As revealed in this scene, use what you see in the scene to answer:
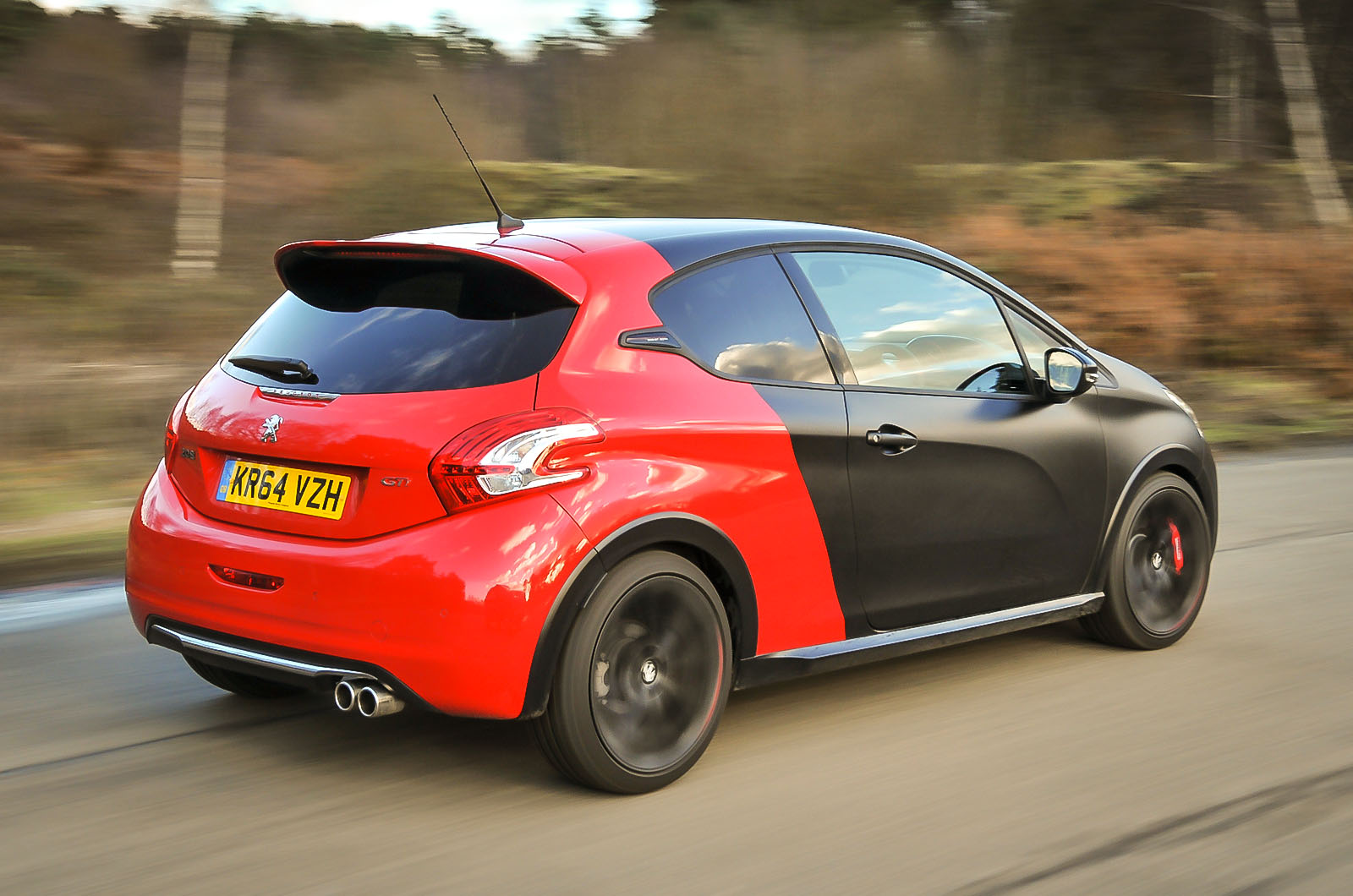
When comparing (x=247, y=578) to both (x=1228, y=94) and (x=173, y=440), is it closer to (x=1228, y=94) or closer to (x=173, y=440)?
(x=173, y=440)

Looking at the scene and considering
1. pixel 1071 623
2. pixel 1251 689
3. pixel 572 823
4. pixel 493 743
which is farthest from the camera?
pixel 1071 623

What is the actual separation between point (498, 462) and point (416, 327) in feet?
1.84

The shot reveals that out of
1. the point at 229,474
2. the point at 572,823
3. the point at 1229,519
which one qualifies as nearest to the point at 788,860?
the point at 572,823

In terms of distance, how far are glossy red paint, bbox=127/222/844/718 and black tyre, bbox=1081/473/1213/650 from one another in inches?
60.4

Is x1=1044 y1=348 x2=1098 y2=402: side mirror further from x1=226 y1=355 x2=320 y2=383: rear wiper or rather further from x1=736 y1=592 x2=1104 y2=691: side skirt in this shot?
x1=226 y1=355 x2=320 y2=383: rear wiper

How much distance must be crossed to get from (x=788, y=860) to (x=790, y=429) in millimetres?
1278

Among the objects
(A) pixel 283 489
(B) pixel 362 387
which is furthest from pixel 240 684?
(B) pixel 362 387

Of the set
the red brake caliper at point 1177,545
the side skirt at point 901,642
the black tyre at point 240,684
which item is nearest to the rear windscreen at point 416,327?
the black tyre at point 240,684

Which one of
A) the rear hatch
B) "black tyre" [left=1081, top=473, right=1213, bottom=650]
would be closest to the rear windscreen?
the rear hatch

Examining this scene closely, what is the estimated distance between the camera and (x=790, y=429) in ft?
14.1

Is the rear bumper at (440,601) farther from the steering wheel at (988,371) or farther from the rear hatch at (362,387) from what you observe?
the steering wheel at (988,371)

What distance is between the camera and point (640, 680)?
3965mm

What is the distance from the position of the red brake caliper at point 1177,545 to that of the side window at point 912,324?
1069mm

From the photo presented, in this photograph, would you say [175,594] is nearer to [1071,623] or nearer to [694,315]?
[694,315]
